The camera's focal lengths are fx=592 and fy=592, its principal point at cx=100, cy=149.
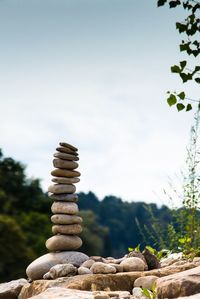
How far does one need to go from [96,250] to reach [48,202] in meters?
7.52

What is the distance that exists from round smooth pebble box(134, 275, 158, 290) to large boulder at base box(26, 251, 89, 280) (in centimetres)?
161

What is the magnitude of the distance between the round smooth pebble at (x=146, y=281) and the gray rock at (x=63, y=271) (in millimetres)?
1087

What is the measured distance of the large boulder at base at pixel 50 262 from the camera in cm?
881

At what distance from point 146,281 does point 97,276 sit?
2.27 ft

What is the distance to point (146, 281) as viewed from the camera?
24.1ft

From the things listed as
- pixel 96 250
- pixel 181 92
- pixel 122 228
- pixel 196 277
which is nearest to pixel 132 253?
pixel 196 277

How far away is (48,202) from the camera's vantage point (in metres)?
35.2

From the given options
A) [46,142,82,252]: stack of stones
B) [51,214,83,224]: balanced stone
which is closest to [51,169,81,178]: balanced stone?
[46,142,82,252]: stack of stones

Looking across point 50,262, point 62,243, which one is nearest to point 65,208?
point 62,243

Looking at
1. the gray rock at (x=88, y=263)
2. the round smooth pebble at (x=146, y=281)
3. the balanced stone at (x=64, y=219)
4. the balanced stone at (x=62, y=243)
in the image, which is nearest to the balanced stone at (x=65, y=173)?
the balanced stone at (x=64, y=219)

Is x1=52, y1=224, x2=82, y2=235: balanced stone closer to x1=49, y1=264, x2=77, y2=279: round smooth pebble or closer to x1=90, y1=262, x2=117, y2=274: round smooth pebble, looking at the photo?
x1=49, y1=264, x2=77, y2=279: round smooth pebble

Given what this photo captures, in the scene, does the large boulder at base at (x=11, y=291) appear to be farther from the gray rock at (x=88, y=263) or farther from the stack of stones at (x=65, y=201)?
the gray rock at (x=88, y=263)

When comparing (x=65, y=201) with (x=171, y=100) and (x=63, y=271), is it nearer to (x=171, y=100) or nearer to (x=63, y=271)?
(x=63, y=271)

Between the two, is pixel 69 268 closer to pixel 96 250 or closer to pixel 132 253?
pixel 132 253
